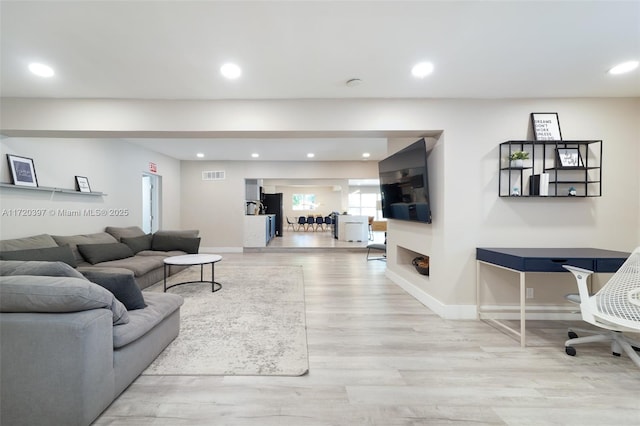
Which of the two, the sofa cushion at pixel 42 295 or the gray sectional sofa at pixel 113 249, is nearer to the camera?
the sofa cushion at pixel 42 295

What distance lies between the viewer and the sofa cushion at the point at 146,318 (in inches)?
68.1

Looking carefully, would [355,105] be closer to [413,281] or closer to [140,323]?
[413,281]

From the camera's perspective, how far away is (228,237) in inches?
298

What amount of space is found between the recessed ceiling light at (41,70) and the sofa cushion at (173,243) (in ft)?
10.4

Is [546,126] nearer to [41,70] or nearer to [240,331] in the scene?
[240,331]

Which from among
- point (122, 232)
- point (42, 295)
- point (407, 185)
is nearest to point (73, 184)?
point (122, 232)

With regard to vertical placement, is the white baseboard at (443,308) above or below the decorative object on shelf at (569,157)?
below

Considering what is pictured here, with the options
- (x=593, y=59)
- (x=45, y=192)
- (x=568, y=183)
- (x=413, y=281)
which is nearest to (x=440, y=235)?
(x=413, y=281)

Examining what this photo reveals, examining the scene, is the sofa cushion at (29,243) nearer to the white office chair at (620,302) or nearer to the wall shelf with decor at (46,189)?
the wall shelf with decor at (46,189)

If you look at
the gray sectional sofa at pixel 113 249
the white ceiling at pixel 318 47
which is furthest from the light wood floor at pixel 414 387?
the white ceiling at pixel 318 47

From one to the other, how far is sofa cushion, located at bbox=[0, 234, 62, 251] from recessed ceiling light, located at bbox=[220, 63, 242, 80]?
320cm

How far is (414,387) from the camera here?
1.86 m

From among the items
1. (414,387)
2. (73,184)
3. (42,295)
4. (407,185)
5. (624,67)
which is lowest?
(414,387)

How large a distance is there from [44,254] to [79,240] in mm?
818
